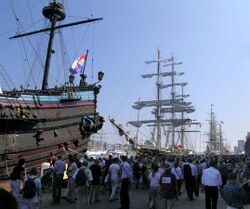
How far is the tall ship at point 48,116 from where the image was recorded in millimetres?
18406

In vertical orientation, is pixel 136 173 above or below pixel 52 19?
below

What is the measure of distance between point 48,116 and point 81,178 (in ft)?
34.7

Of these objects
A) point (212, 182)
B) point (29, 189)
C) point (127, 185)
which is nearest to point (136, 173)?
point (127, 185)

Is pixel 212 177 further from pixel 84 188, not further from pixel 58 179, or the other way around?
pixel 58 179

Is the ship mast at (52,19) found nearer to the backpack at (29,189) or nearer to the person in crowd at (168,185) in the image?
the person in crowd at (168,185)

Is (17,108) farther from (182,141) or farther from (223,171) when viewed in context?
(182,141)

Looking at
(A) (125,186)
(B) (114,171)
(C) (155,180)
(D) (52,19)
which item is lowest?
(A) (125,186)

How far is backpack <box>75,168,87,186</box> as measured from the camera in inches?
479

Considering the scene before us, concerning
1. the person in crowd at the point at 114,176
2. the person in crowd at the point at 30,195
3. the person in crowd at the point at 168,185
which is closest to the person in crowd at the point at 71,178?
the person in crowd at the point at 114,176

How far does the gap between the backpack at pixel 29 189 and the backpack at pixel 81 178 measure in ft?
12.5

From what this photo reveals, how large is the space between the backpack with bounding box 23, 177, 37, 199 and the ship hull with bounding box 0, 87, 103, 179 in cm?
978

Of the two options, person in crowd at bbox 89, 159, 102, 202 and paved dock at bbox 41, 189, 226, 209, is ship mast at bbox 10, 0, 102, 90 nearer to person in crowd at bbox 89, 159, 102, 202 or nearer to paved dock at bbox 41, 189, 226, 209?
paved dock at bbox 41, 189, 226, 209

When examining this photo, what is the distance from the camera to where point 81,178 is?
40.1 ft

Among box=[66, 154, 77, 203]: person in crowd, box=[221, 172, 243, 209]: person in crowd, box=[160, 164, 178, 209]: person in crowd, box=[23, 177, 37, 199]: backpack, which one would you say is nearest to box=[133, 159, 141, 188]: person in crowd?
box=[66, 154, 77, 203]: person in crowd
